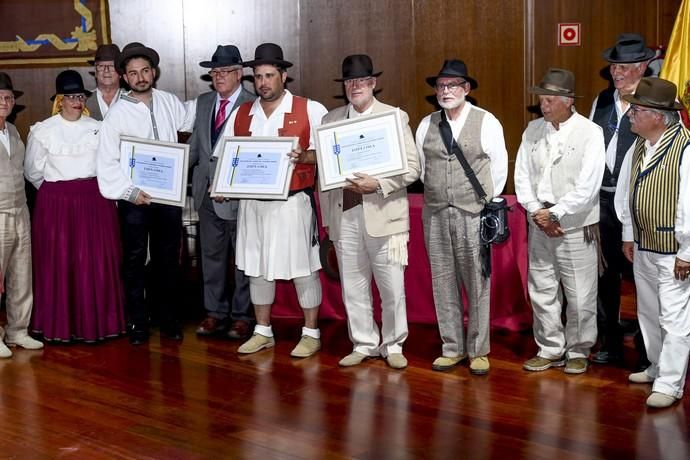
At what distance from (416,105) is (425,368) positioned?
2.45 meters

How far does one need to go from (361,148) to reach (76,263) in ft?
6.50

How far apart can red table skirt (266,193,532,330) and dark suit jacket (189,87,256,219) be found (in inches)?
35.6

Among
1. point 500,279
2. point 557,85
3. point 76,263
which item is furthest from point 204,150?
point 557,85

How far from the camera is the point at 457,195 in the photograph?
4.64 meters

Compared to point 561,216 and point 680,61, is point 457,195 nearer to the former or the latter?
point 561,216

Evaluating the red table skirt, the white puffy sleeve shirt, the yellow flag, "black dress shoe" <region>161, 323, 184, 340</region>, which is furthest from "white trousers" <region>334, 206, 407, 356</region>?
the yellow flag

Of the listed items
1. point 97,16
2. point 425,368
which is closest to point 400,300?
point 425,368

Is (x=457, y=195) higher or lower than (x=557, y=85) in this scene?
lower

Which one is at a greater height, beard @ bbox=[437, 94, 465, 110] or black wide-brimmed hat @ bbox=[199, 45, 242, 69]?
black wide-brimmed hat @ bbox=[199, 45, 242, 69]

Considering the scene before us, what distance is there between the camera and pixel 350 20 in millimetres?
6723

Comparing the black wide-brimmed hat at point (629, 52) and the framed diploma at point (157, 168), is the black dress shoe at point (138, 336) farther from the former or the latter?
the black wide-brimmed hat at point (629, 52)

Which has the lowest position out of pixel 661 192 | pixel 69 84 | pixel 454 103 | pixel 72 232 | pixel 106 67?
pixel 72 232

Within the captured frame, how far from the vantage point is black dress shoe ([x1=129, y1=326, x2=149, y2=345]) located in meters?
5.54

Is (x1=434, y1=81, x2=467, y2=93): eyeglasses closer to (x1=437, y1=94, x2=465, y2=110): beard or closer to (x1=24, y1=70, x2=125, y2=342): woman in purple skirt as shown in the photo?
(x1=437, y1=94, x2=465, y2=110): beard
